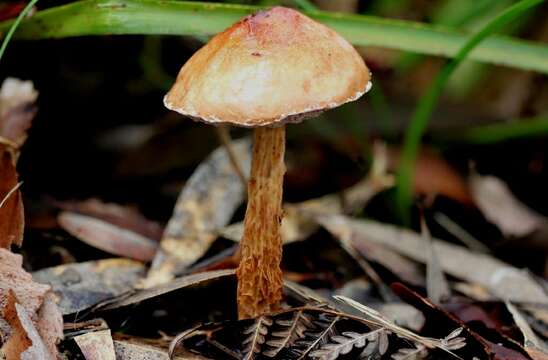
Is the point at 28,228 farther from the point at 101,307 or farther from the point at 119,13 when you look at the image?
the point at 119,13

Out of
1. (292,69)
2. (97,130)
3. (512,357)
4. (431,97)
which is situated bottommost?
(512,357)

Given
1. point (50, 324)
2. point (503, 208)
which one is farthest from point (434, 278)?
point (50, 324)

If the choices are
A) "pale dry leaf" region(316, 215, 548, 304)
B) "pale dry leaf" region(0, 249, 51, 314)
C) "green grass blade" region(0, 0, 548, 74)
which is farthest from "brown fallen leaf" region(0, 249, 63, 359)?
"pale dry leaf" region(316, 215, 548, 304)

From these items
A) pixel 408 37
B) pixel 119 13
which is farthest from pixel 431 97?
pixel 119 13

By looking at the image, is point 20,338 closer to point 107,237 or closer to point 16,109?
point 107,237

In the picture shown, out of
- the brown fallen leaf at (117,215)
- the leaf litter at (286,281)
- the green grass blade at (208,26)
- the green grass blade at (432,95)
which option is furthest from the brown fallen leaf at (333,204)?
the green grass blade at (208,26)

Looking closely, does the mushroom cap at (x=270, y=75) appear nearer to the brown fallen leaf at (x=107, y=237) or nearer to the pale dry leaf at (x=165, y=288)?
the pale dry leaf at (x=165, y=288)
